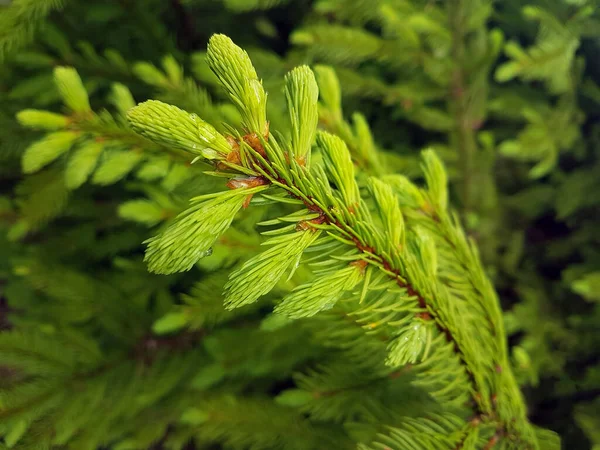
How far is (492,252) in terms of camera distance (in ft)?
4.86

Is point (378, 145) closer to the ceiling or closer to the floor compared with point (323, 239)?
closer to the floor

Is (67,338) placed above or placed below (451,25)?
below

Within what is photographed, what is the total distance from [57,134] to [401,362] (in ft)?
2.24

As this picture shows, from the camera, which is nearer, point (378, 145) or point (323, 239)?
point (323, 239)

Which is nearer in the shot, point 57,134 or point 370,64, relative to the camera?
point 57,134

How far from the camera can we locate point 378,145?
141 centimetres

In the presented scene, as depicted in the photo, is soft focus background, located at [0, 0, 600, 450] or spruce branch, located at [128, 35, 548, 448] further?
soft focus background, located at [0, 0, 600, 450]

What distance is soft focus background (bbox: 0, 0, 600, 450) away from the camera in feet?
3.86

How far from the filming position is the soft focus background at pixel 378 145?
1.18 meters

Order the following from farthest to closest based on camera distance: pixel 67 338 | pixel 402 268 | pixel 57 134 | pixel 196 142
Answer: pixel 67 338 → pixel 57 134 → pixel 402 268 → pixel 196 142

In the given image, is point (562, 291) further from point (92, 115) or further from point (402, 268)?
point (92, 115)

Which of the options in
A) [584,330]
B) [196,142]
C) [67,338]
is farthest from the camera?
[584,330]

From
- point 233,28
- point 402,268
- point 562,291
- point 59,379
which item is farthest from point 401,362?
point 233,28

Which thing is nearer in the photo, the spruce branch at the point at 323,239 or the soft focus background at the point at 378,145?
the spruce branch at the point at 323,239
